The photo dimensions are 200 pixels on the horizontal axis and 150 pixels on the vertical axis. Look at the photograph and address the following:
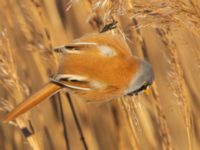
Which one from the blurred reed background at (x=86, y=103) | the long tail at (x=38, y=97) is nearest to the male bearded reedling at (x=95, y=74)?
the long tail at (x=38, y=97)

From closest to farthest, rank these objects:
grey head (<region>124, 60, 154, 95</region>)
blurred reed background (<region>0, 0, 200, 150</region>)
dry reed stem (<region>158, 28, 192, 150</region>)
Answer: grey head (<region>124, 60, 154, 95</region>), dry reed stem (<region>158, 28, 192, 150</region>), blurred reed background (<region>0, 0, 200, 150</region>)

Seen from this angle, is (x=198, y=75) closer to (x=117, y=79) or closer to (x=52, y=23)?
(x=52, y=23)

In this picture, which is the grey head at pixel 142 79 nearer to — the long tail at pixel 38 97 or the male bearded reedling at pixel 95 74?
the male bearded reedling at pixel 95 74

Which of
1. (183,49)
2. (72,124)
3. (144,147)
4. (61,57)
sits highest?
(61,57)

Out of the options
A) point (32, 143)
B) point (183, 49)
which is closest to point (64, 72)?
point (32, 143)

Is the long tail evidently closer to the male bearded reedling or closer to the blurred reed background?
the male bearded reedling

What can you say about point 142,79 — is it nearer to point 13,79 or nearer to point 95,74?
point 95,74

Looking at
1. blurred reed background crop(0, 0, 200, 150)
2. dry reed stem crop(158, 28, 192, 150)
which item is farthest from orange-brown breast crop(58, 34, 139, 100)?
blurred reed background crop(0, 0, 200, 150)

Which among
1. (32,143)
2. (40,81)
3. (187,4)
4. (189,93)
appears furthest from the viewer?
(40,81)
